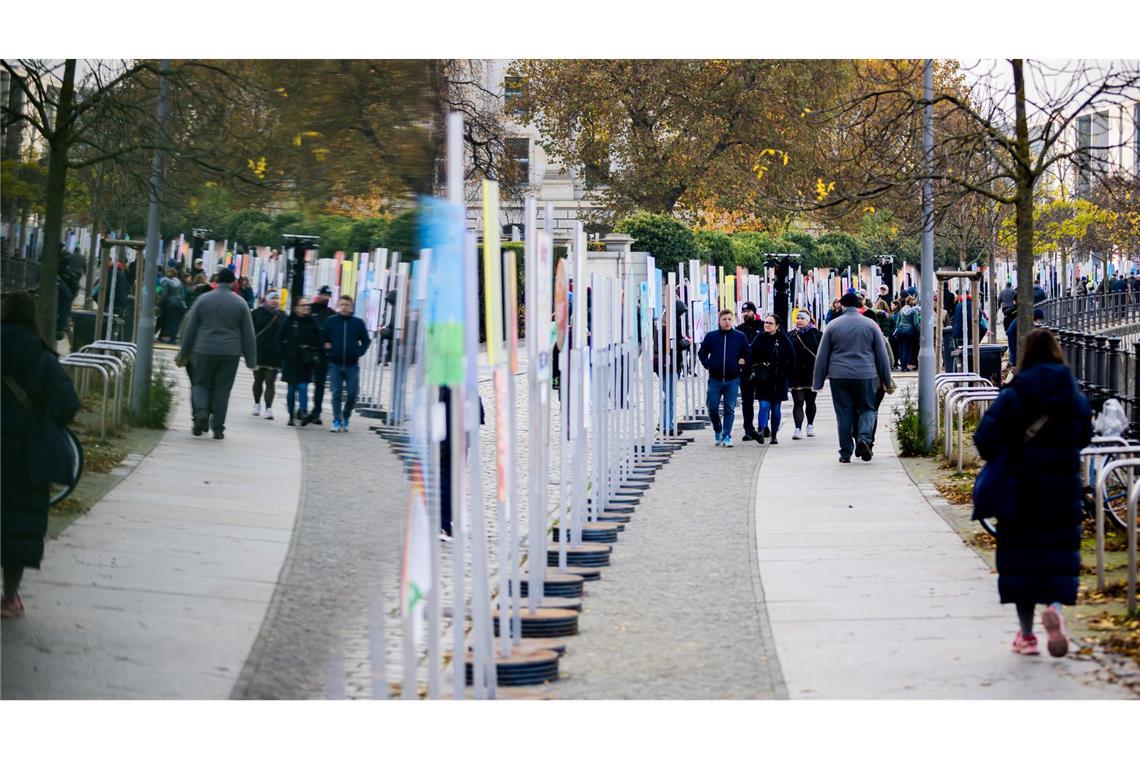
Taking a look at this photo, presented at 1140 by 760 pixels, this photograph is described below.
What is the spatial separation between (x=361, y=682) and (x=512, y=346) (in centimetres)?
206

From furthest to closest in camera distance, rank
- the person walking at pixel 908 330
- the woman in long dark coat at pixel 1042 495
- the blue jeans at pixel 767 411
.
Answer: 1. the person walking at pixel 908 330
2. the blue jeans at pixel 767 411
3. the woman in long dark coat at pixel 1042 495

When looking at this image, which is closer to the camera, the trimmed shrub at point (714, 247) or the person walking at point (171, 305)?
the person walking at point (171, 305)

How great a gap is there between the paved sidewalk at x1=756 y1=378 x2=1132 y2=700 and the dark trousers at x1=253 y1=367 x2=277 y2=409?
3094mm

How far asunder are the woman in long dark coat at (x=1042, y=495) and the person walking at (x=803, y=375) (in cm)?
1194

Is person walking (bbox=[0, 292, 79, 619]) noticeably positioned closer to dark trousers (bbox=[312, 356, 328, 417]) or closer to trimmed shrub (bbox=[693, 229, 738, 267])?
dark trousers (bbox=[312, 356, 328, 417])

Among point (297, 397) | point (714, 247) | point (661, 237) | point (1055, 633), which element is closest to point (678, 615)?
point (1055, 633)

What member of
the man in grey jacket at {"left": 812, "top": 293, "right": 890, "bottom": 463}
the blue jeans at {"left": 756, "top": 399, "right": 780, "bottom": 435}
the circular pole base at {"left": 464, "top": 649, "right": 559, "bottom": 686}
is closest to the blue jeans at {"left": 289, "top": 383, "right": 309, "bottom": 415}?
the circular pole base at {"left": 464, "top": 649, "right": 559, "bottom": 686}

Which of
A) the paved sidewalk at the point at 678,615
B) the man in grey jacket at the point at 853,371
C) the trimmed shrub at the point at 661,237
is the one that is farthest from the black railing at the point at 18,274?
the trimmed shrub at the point at 661,237

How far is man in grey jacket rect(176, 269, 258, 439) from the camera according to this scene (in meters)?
5.98

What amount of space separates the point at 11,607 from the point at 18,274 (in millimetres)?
1293

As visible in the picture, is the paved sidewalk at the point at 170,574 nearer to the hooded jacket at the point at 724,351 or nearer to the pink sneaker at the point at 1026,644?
the pink sneaker at the point at 1026,644

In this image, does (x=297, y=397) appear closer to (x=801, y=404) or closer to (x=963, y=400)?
(x=963, y=400)

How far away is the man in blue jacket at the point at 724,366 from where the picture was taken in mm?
19906

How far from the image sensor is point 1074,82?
13117mm
